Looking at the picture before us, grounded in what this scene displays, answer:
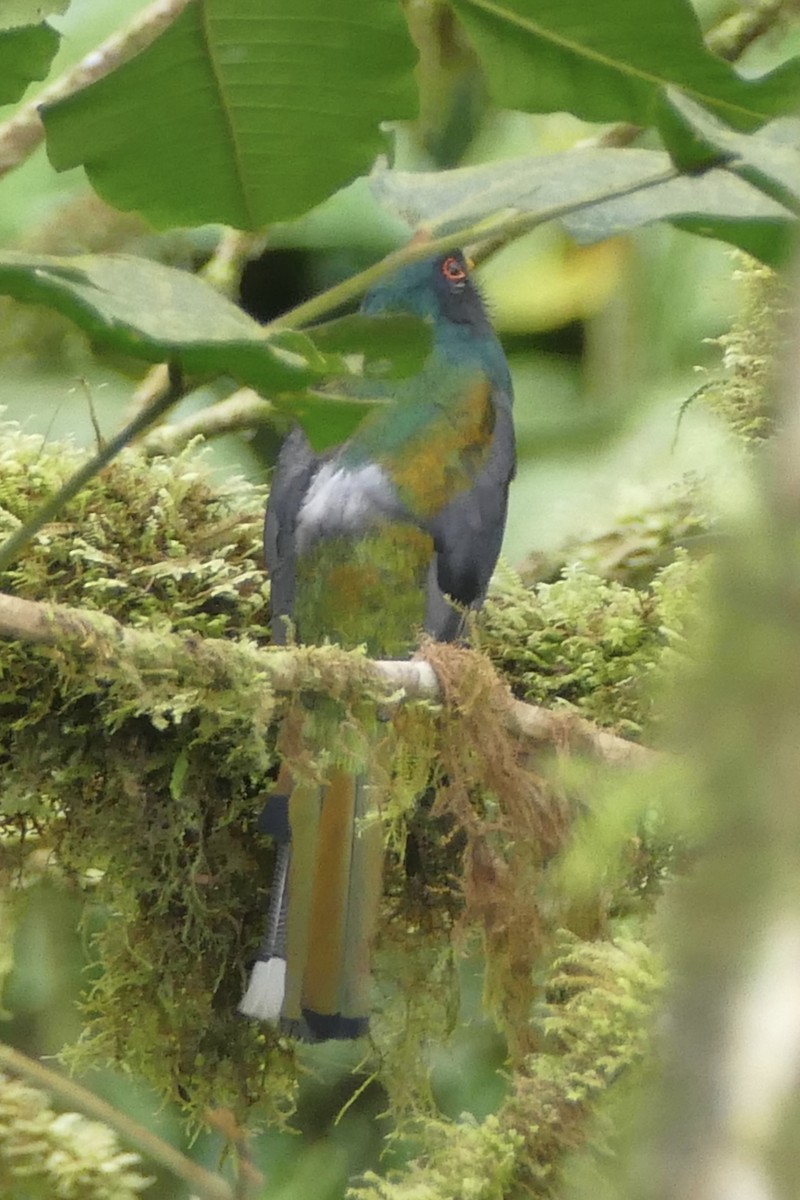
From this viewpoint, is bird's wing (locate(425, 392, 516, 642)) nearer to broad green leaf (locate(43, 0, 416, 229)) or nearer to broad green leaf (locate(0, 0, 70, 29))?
broad green leaf (locate(43, 0, 416, 229))

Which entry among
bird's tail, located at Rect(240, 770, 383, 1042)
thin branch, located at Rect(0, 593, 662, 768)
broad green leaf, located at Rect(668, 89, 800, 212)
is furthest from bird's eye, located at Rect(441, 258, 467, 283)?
broad green leaf, located at Rect(668, 89, 800, 212)

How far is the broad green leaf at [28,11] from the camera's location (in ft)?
3.17

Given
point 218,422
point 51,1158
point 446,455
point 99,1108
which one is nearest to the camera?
point 51,1158

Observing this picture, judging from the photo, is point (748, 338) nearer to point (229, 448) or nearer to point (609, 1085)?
point (609, 1085)

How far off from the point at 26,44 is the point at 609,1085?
1.00 m

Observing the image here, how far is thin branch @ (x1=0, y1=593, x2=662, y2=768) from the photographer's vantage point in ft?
4.68

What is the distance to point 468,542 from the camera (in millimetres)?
2023

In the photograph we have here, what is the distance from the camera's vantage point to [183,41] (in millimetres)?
1014

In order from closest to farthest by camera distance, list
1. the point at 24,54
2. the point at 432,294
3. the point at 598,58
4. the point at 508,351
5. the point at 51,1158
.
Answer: the point at 24,54 → the point at 598,58 → the point at 51,1158 → the point at 432,294 → the point at 508,351

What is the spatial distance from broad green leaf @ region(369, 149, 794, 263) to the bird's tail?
933mm

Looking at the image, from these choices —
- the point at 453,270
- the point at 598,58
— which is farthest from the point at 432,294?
the point at 598,58

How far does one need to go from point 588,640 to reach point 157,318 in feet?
3.96

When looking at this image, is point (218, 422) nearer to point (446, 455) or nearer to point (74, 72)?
point (446, 455)

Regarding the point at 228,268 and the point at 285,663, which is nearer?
the point at 285,663
